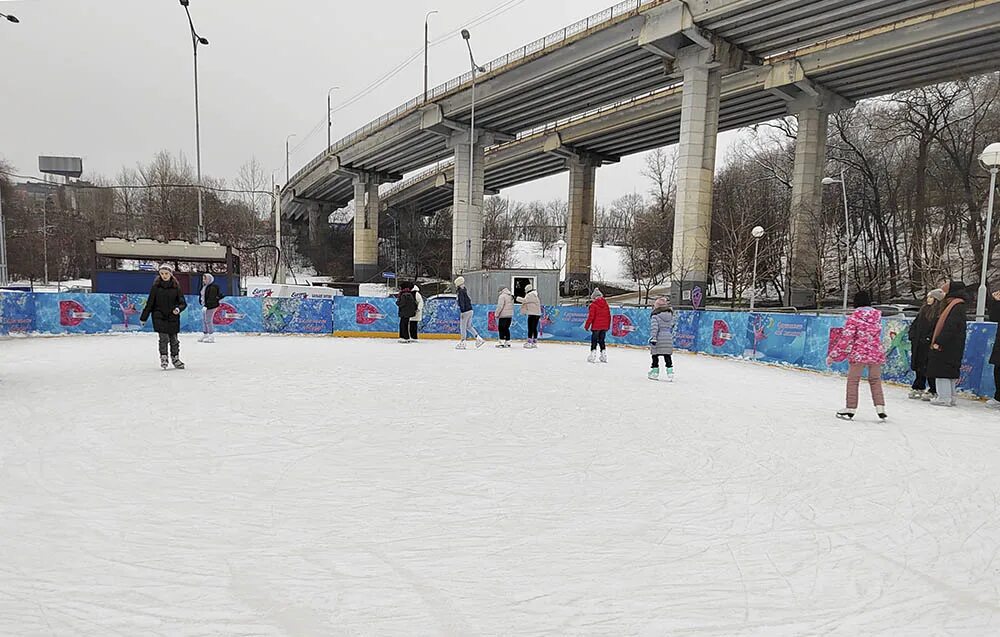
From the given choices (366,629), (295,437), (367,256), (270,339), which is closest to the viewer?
(366,629)

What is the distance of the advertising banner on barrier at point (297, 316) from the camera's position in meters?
16.5

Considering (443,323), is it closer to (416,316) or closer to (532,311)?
(416,316)

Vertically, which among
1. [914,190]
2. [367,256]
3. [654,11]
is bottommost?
[367,256]

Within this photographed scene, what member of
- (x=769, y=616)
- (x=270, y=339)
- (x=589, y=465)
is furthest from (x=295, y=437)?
(x=270, y=339)

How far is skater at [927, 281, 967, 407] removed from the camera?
24.3ft

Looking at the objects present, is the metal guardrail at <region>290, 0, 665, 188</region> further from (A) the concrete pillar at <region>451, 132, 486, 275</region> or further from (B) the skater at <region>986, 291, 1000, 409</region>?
(B) the skater at <region>986, 291, 1000, 409</region>

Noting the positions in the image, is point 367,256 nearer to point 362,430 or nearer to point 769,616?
point 362,430

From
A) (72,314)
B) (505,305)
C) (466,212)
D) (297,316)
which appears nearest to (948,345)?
(505,305)

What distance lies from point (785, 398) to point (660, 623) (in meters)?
6.60

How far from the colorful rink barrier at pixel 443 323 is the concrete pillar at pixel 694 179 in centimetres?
1260

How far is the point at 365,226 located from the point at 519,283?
1218 inches

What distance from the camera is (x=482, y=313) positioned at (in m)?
17.0

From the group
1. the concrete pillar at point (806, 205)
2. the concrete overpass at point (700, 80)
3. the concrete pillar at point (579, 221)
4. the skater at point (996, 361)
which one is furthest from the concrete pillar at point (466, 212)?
the skater at point (996, 361)

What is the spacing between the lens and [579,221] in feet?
160
